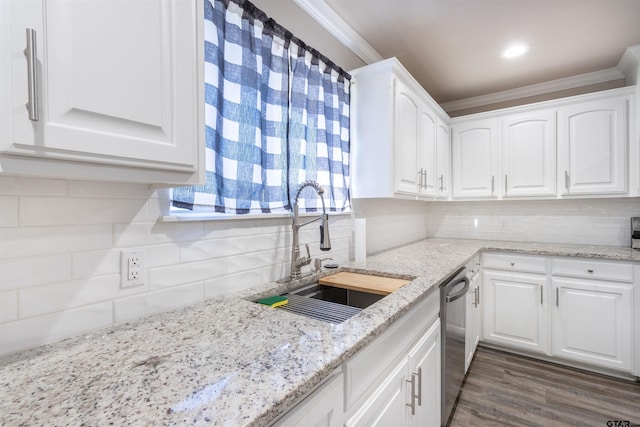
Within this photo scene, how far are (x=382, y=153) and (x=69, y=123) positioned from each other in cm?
177

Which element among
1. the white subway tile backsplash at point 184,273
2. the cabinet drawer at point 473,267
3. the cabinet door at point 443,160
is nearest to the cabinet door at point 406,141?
the cabinet door at point 443,160

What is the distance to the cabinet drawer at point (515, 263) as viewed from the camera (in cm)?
253

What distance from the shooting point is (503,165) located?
118 inches

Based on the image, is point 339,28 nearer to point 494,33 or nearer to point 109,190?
point 494,33

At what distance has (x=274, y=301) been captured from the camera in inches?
50.5

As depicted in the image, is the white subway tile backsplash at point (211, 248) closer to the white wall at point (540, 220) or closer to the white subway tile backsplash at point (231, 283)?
the white subway tile backsplash at point (231, 283)

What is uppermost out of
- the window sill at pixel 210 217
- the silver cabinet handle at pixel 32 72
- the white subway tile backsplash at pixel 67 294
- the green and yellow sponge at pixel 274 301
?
the silver cabinet handle at pixel 32 72

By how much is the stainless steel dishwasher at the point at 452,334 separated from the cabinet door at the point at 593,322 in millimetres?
1103

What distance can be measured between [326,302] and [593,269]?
2.32 m

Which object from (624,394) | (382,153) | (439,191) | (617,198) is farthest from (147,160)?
(617,198)

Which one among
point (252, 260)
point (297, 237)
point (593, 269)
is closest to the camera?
point (252, 260)

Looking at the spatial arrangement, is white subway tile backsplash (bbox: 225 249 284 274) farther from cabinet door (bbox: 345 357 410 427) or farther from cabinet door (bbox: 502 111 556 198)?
cabinet door (bbox: 502 111 556 198)

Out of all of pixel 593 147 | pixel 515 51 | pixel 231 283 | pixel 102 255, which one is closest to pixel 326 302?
pixel 231 283

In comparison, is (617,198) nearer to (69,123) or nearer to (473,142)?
(473,142)
